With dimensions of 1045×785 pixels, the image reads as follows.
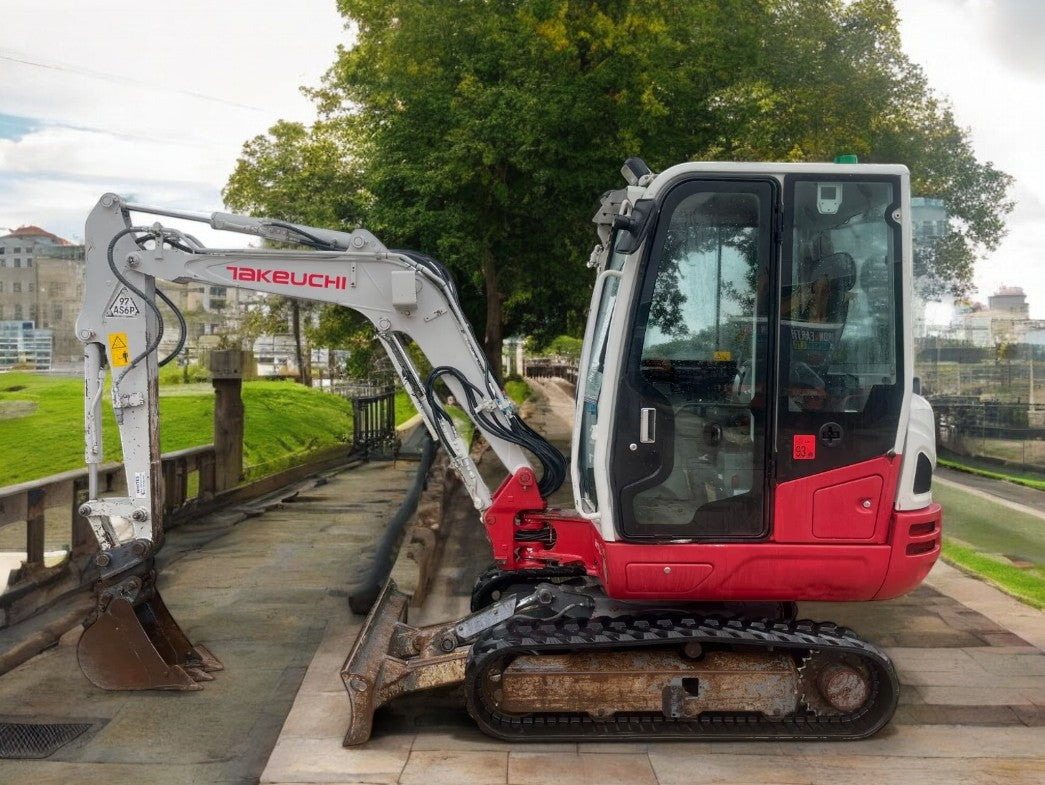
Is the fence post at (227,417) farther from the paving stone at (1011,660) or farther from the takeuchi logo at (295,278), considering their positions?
the paving stone at (1011,660)

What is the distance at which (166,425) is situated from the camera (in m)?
18.4

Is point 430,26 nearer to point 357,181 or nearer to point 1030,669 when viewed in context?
point 357,181

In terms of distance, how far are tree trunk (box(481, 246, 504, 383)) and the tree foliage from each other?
55mm

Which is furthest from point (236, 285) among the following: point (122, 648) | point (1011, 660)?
point (1011, 660)

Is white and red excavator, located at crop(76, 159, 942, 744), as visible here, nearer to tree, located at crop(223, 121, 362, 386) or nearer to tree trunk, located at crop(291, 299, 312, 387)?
tree, located at crop(223, 121, 362, 386)

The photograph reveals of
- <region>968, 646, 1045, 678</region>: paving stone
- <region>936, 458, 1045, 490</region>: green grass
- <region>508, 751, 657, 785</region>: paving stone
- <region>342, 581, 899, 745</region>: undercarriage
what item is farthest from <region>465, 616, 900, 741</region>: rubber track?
<region>936, 458, 1045, 490</region>: green grass

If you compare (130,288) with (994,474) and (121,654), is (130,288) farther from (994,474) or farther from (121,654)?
(994,474)

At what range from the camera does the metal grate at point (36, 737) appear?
5281 millimetres

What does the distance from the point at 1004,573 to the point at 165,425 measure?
1378cm

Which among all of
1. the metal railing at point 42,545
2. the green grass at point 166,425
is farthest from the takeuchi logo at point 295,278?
the green grass at point 166,425

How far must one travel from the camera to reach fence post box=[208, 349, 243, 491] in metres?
14.1

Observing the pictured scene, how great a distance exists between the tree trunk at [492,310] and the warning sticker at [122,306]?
36.4 ft

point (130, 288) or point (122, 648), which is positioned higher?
point (130, 288)

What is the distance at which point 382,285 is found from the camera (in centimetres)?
635
